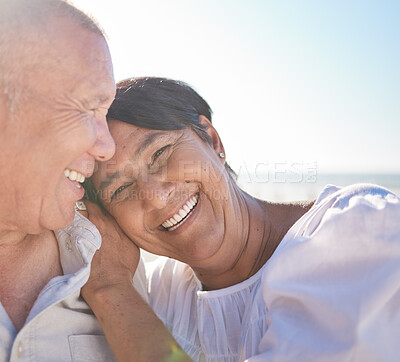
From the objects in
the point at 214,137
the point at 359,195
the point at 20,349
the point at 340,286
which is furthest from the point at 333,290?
the point at 214,137

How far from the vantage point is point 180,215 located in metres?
2.47

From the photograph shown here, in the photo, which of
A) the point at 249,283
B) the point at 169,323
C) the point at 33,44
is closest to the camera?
the point at 33,44

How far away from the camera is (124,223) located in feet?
8.28

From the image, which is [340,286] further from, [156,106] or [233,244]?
[156,106]

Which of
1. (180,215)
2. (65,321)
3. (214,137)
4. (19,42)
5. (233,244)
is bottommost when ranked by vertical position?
(65,321)

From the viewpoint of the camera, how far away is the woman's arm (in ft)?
6.17

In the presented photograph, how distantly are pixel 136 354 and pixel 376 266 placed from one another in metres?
1.05

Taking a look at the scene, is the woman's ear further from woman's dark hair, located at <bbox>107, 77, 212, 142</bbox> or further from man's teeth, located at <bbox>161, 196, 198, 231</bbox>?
man's teeth, located at <bbox>161, 196, 198, 231</bbox>

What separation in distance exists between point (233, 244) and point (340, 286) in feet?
3.05

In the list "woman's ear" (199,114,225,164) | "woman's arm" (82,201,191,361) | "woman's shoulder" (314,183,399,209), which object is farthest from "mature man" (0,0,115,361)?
"woman's shoulder" (314,183,399,209)

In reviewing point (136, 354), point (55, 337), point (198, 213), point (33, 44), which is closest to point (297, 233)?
point (198, 213)

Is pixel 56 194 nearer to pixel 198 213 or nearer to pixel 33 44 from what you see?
pixel 33 44

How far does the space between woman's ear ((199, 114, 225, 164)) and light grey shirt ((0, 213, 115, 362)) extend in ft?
3.05

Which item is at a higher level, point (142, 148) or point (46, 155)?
point (46, 155)
